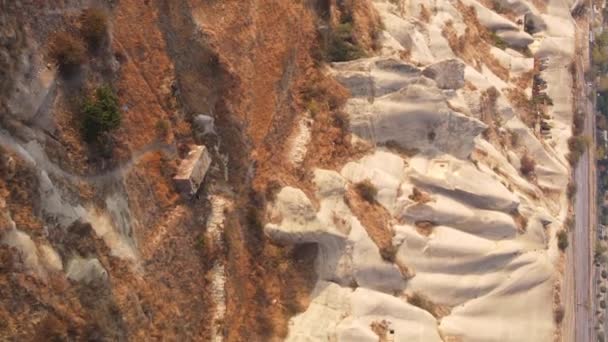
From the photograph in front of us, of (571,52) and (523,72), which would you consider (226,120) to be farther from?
(571,52)

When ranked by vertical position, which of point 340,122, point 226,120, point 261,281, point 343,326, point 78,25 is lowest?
point 343,326

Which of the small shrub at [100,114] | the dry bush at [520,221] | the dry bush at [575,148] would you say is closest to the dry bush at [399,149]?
the dry bush at [520,221]

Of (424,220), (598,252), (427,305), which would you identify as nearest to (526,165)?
(598,252)

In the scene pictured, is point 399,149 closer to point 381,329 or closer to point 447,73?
point 447,73

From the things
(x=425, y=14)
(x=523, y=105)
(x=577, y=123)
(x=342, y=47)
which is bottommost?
(x=577, y=123)

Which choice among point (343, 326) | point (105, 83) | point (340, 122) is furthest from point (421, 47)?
point (105, 83)

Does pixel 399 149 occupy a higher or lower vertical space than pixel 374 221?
higher

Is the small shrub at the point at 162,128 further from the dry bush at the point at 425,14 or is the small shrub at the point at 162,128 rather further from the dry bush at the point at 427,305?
the dry bush at the point at 425,14
